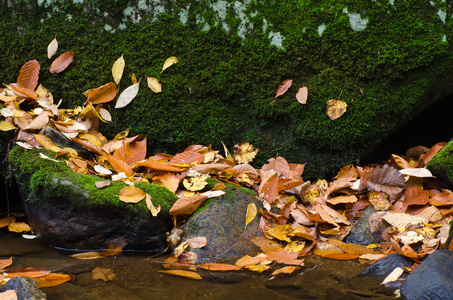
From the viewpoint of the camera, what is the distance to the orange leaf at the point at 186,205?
2736 mm

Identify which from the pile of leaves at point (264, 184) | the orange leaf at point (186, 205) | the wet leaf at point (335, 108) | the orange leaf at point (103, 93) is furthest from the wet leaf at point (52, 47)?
the wet leaf at point (335, 108)

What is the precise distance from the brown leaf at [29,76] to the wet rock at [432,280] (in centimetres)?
348

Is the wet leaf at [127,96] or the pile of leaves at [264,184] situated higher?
the wet leaf at [127,96]

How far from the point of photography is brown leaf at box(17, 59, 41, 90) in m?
3.70

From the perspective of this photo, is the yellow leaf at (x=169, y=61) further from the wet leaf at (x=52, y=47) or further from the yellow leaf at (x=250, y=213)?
the yellow leaf at (x=250, y=213)

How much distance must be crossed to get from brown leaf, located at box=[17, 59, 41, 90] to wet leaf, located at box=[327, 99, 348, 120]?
2750 mm

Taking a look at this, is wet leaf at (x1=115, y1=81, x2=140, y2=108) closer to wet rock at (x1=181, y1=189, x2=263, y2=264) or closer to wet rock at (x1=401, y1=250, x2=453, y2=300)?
wet rock at (x1=181, y1=189, x2=263, y2=264)

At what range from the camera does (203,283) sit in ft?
7.34

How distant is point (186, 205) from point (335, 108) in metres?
1.69

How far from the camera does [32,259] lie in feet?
8.80

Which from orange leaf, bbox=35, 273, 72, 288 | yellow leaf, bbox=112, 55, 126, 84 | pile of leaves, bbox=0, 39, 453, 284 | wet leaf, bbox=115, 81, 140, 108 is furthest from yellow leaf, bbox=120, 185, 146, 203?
yellow leaf, bbox=112, 55, 126, 84

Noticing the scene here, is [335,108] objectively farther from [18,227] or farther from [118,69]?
[18,227]

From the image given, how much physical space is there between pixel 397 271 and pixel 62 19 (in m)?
3.57

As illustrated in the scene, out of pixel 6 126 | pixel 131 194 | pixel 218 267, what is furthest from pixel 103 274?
pixel 6 126
